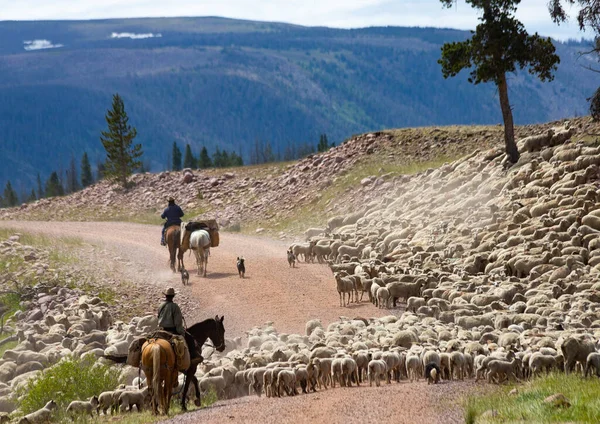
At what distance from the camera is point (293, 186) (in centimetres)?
5450

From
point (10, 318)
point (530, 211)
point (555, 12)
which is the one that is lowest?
point (10, 318)

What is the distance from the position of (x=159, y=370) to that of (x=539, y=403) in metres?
6.64

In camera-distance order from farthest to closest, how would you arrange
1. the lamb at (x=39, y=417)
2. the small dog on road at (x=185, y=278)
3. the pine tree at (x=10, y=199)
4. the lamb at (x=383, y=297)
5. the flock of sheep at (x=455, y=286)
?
the pine tree at (x=10, y=199) → the small dog on road at (x=185, y=278) → the lamb at (x=383, y=297) → the flock of sheep at (x=455, y=286) → the lamb at (x=39, y=417)

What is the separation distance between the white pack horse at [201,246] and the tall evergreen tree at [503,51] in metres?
13.9

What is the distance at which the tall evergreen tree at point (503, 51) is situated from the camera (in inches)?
1554

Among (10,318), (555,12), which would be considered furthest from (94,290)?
(555,12)

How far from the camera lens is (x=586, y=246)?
2789 centimetres

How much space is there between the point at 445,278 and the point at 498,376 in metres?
10.6

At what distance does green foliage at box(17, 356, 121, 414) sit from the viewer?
18.6m

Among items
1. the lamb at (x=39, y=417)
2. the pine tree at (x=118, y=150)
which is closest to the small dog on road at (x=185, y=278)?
the lamb at (x=39, y=417)

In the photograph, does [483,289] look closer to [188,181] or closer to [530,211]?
[530,211]

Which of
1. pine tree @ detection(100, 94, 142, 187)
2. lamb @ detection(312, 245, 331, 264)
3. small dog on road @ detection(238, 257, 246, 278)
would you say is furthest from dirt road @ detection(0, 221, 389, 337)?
pine tree @ detection(100, 94, 142, 187)

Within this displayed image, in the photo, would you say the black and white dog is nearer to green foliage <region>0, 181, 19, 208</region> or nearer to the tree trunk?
the tree trunk

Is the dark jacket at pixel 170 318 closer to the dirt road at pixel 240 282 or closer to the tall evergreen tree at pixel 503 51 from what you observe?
the dirt road at pixel 240 282
